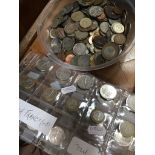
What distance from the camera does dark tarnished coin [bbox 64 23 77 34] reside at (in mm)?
1045

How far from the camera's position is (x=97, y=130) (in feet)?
2.62

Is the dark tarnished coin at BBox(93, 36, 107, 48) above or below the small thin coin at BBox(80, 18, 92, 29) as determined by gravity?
below

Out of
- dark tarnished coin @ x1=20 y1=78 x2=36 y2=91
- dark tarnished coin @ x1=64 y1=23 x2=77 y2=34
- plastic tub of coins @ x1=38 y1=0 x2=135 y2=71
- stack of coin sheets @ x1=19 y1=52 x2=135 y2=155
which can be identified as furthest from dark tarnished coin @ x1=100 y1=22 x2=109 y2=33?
dark tarnished coin @ x1=20 y1=78 x2=36 y2=91

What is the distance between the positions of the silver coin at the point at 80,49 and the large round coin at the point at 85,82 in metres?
0.14

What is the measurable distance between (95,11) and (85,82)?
0.33 meters

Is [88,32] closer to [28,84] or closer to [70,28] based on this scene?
[70,28]

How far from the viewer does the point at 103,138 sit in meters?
0.79

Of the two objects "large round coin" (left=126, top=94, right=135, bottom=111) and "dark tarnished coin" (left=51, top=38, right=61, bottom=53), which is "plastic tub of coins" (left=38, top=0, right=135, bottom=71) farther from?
"large round coin" (left=126, top=94, right=135, bottom=111)

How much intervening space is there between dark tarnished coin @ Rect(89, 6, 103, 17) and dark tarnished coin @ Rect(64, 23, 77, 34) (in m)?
0.08

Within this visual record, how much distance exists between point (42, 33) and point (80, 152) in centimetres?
50

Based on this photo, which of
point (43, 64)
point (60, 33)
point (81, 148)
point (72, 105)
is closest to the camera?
point (81, 148)

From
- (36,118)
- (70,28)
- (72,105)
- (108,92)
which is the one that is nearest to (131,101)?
(108,92)
